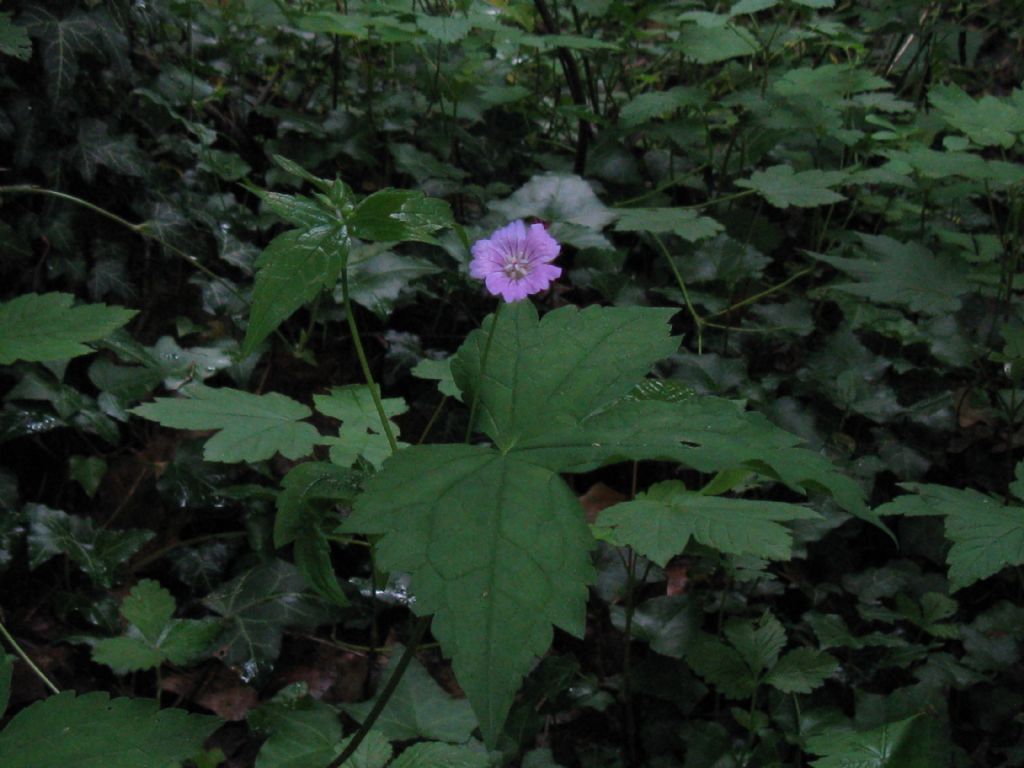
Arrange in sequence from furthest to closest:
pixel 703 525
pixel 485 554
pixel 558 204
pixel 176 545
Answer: pixel 558 204 < pixel 176 545 < pixel 703 525 < pixel 485 554

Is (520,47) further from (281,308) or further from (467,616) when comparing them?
(467,616)

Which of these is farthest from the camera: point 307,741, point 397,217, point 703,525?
point 307,741

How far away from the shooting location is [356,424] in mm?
1597

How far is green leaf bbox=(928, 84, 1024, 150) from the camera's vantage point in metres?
2.11

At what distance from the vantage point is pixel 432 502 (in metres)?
0.95

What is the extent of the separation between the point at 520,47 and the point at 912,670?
8.57 ft

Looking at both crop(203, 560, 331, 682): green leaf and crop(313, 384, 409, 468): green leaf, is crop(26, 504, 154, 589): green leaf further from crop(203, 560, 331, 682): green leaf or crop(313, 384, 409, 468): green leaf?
crop(313, 384, 409, 468): green leaf

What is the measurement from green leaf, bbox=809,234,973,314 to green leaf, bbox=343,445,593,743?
1401mm

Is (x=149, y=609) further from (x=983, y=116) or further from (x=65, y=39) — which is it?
(x=983, y=116)

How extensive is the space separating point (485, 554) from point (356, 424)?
29.2 inches

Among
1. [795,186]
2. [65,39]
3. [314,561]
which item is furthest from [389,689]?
[65,39]

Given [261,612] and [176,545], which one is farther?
[176,545]

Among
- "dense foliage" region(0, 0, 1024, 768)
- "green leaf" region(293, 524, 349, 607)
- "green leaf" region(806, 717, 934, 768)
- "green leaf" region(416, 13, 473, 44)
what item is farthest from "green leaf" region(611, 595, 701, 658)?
"green leaf" region(416, 13, 473, 44)

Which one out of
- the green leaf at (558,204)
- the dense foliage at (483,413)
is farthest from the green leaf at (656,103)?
the green leaf at (558,204)
